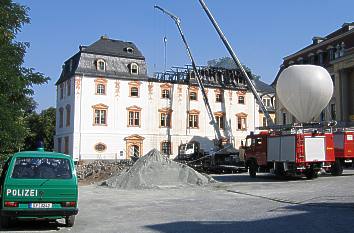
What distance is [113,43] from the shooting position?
203 feet

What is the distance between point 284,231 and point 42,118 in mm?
66135

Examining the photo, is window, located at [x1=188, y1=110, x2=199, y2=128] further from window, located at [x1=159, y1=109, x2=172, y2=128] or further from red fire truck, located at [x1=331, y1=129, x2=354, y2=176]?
red fire truck, located at [x1=331, y1=129, x2=354, y2=176]

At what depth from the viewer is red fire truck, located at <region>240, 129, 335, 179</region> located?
25.4 metres

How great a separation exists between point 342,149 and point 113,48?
38.9 meters

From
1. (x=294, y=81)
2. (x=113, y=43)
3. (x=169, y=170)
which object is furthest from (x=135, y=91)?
(x=169, y=170)

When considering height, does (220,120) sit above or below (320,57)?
below

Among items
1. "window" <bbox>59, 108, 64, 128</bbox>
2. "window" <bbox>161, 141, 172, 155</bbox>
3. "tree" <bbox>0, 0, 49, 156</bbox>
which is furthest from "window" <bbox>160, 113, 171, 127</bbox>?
"tree" <bbox>0, 0, 49, 156</bbox>

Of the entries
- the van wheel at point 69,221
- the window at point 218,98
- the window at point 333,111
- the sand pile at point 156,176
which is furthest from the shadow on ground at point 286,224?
the window at point 218,98

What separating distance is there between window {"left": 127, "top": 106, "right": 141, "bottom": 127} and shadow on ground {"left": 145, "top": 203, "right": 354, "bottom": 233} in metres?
45.6

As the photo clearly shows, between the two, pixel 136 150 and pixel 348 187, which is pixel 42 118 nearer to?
pixel 136 150

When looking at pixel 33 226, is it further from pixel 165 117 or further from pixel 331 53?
pixel 165 117

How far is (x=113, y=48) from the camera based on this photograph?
199 feet

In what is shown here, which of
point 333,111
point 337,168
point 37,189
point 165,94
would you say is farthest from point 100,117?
point 37,189

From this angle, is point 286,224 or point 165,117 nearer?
point 286,224
